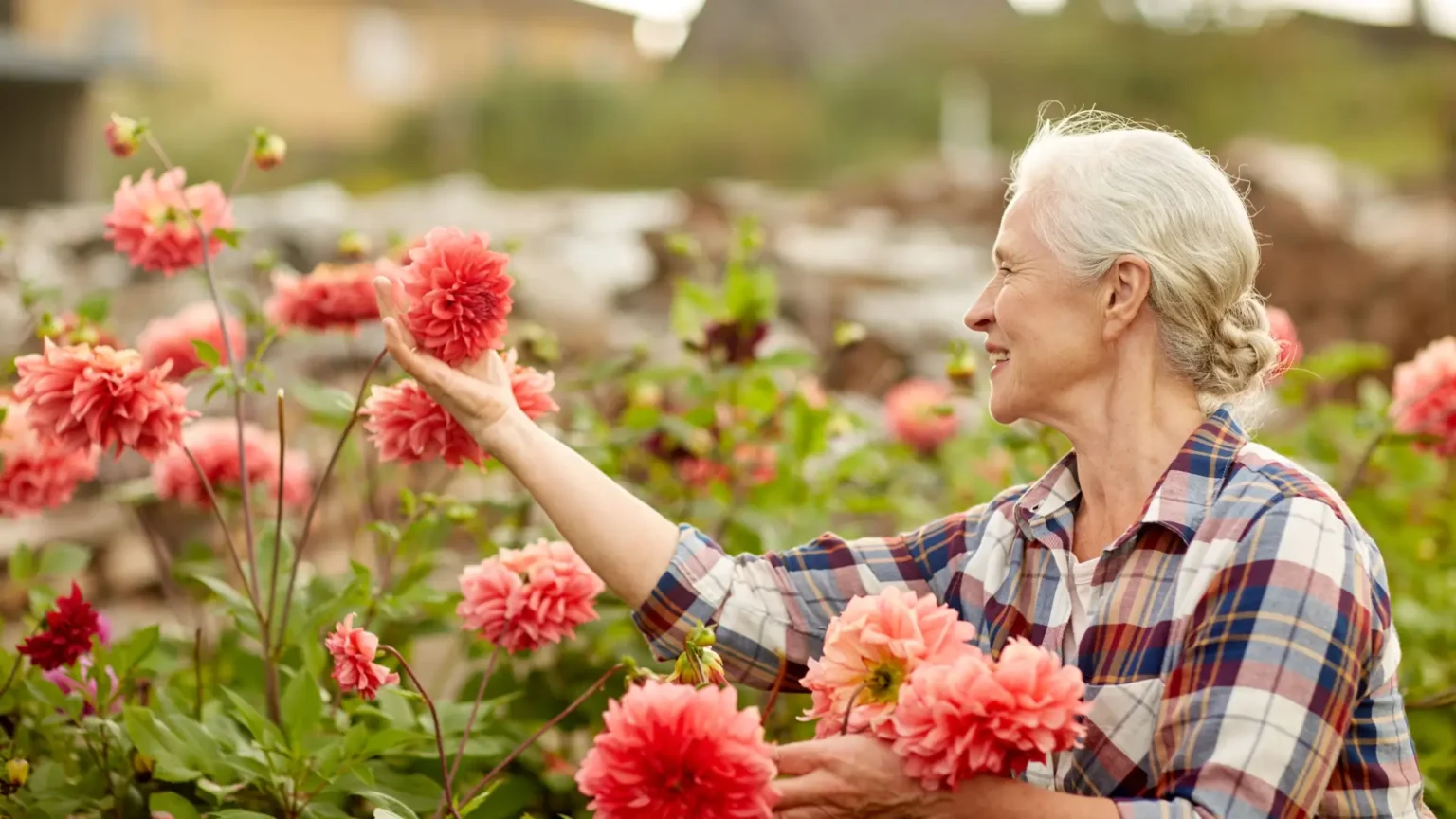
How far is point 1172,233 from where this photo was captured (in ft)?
4.56

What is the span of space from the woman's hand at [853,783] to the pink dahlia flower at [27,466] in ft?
3.55

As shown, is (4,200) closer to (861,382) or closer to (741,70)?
(861,382)

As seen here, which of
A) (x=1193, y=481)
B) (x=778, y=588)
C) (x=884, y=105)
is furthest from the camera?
(x=884, y=105)

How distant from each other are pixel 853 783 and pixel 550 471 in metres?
0.47

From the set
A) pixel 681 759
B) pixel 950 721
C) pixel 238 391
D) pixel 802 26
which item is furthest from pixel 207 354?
pixel 802 26

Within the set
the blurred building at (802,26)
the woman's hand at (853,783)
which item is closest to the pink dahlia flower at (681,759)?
the woman's hand at (853,783)

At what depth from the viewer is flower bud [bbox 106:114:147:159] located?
162cm

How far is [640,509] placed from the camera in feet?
4.94

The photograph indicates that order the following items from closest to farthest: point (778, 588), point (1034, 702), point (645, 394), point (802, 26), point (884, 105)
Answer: point (1034, 702) < point (778, 588) < point (645, 394) < point (884, 105) < point (802, 26)

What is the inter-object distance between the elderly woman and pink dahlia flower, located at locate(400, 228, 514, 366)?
3cm

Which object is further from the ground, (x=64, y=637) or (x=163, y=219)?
(x=163, y=219)

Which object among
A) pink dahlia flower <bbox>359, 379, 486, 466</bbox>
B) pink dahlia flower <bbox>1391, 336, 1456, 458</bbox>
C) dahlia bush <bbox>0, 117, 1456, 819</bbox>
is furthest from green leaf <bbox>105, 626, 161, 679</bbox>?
pink dahlia flower <bbox>1391, 336, 1456, 458</bbox>

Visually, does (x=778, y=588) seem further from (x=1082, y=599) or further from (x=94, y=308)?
(x=94, y=308)

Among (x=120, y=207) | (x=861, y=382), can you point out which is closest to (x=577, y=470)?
(x=120, y=207)
